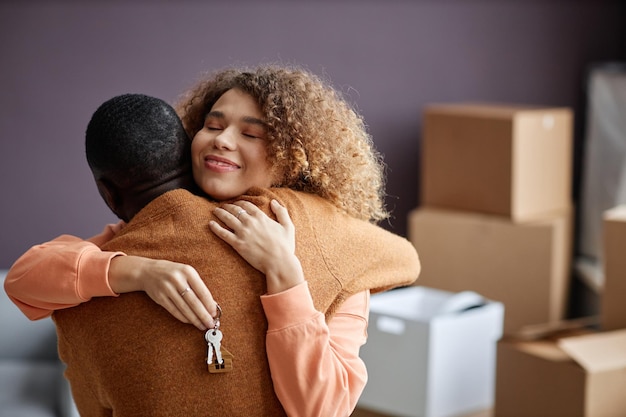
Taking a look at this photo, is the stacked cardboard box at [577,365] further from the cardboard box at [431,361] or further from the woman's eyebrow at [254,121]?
the woman's eyebrow at [254,121]

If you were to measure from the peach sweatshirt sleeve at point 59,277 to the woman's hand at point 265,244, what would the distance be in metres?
0.15

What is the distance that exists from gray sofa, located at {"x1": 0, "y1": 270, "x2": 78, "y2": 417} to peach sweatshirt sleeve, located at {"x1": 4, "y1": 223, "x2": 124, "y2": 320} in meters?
1.09

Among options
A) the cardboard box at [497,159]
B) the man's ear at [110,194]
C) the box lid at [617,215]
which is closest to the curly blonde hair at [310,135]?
the man's ear at [110,194]

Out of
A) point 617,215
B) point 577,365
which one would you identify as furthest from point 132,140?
point 617,215

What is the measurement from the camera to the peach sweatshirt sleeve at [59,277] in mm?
1108

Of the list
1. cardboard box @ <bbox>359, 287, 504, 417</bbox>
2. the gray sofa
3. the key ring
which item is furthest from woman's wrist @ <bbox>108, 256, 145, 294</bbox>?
cardboard box @ <bbox>359, 287, 504, 417</bbox>

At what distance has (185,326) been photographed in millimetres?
1100

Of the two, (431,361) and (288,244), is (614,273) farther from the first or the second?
(288,244)

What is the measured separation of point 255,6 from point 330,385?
238 cm

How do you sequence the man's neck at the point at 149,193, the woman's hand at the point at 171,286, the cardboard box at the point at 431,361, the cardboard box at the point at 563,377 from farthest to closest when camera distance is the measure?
1. the cardboard box at the point at 431,361
2. the cardboard box at the point at 563,377
3. the man's neck at the point at 149,193
4. the woman's hand at the point at 171,286

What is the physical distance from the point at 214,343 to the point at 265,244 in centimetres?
14

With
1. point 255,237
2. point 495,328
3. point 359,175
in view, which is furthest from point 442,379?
point 255,237

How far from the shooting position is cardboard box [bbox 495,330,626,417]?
233 centimetres

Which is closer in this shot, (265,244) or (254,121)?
(265,244)
